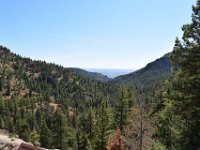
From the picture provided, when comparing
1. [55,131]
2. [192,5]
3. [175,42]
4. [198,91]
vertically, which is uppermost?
[192,5]

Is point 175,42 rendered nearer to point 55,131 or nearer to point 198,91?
point 198,91

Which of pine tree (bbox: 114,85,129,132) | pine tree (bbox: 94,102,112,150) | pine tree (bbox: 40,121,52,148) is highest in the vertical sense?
pine tree (bbox: 114,85,129,132)

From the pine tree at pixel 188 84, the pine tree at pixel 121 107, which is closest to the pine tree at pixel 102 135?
the pine tree at pixel 121 107

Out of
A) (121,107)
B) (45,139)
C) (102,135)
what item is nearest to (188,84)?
(102,135)

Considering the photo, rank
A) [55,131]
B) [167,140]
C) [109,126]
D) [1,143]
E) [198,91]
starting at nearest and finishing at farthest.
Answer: [198,91], [1,143], [167,140], [109,126], [55,131]

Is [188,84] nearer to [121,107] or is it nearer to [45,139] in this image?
[121,107]

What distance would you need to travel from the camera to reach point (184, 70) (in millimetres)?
28062

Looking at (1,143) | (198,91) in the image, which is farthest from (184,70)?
(1,143)

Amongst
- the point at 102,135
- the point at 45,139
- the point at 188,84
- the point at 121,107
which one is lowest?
the point at 45,139

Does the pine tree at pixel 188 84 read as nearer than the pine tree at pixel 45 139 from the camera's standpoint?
Yes

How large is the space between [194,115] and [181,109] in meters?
1.16

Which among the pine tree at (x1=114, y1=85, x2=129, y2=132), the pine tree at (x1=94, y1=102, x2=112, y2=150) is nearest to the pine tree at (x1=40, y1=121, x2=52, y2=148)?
the pine tree at (x1=114, y1=85, x2=129, y2=132)

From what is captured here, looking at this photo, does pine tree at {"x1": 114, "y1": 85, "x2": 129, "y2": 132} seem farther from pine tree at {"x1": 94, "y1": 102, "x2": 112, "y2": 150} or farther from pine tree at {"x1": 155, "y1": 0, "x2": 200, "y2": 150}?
pine tree at {"x1": 155, "y1": 0, "x2": 200, "y2": 150}

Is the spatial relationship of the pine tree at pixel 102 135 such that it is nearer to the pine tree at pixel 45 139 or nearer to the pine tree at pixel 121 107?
the pine tree at pixel 121 107
